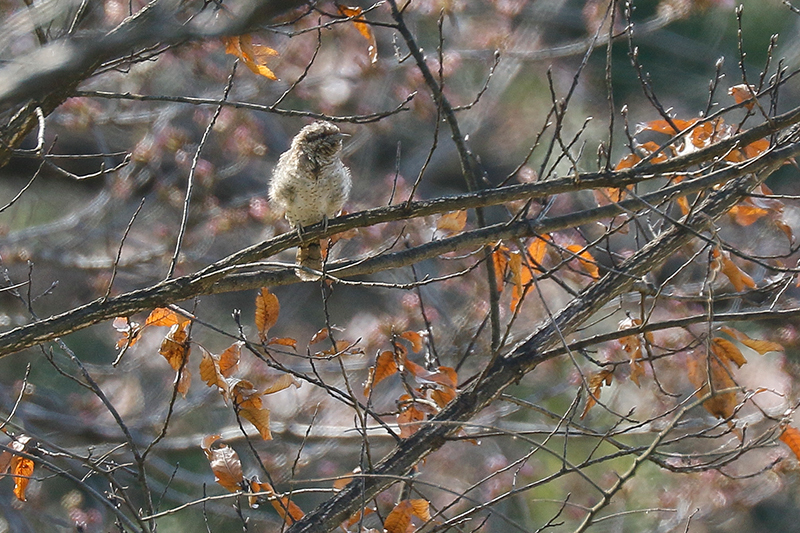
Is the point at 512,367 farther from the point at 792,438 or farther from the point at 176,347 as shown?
the point at 176,347

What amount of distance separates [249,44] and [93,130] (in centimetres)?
442

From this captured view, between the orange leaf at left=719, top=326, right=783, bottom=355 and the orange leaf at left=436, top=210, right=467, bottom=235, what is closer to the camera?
the orange leaf at left=719, top=326, right=783, bottom=355

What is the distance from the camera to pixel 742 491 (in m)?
7.67

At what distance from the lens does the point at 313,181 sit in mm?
4449

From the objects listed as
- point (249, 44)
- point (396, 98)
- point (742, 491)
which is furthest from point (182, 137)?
point (742, 491)

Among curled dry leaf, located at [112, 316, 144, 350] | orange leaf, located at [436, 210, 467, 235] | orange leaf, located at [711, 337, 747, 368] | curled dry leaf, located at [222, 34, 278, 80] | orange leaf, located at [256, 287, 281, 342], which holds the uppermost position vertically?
curled dry leaf, located at [222, 34, 278, 80]

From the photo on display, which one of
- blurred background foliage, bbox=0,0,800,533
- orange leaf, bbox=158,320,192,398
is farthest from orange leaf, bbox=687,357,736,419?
blurred background foliage, bbox=0,0,800,533

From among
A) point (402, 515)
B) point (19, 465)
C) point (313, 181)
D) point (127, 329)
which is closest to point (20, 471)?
point (19, 465)

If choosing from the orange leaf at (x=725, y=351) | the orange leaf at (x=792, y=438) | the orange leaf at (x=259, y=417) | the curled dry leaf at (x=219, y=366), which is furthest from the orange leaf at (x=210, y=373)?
the orange leaf at (x=792, y=438)

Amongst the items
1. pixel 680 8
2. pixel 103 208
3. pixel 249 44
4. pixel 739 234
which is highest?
pixel 680 8

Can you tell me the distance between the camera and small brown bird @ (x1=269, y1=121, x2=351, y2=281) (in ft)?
14.6

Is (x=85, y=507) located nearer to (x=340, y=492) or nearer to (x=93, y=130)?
(x=93, y=130)

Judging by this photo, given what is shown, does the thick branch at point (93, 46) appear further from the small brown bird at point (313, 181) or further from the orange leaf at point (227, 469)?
the small brown bird at point (313, 181)

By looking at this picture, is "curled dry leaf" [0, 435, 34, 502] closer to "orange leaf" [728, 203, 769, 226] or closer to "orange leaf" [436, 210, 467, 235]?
"orange leaf" [436, 210, 467, 235]
